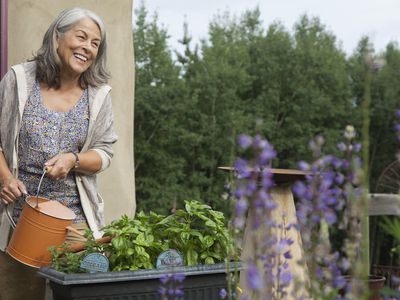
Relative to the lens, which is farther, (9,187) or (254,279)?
(9,187)

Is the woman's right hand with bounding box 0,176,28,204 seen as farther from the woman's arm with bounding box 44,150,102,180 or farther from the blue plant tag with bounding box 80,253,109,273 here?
the blue plant tag with bounding box 80,253,109,273

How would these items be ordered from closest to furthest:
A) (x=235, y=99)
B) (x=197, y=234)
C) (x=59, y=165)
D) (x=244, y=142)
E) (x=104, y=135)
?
(x=244, y=142) → (x=197, y=234) → (x=59, y=165) → (x=104, y=135) → (x=235, y=99)

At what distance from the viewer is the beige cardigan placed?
106 inches

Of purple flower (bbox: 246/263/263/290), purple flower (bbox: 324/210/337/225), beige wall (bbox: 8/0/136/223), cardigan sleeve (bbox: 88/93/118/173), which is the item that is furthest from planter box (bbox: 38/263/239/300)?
Answer: beige wall (bbox: 8/0/136/223)

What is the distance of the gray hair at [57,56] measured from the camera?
275 cm

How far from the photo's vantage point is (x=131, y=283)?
90.3 inches

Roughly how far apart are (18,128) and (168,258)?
0.80 metres

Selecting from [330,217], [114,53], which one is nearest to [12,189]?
[330,217]

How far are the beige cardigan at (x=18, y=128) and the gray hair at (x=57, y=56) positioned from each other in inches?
1.5

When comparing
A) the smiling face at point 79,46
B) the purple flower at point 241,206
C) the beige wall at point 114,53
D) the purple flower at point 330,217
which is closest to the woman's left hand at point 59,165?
the smiling face at point 79,46

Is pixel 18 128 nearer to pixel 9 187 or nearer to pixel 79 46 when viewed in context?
pixel 9 187

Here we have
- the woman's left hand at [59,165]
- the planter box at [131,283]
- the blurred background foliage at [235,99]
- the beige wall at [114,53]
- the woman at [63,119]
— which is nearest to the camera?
the planter box at [131,283]

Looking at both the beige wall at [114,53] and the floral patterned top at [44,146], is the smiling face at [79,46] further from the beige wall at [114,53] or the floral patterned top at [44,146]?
the beige wall at [114,53]

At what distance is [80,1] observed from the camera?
4.39 metres
